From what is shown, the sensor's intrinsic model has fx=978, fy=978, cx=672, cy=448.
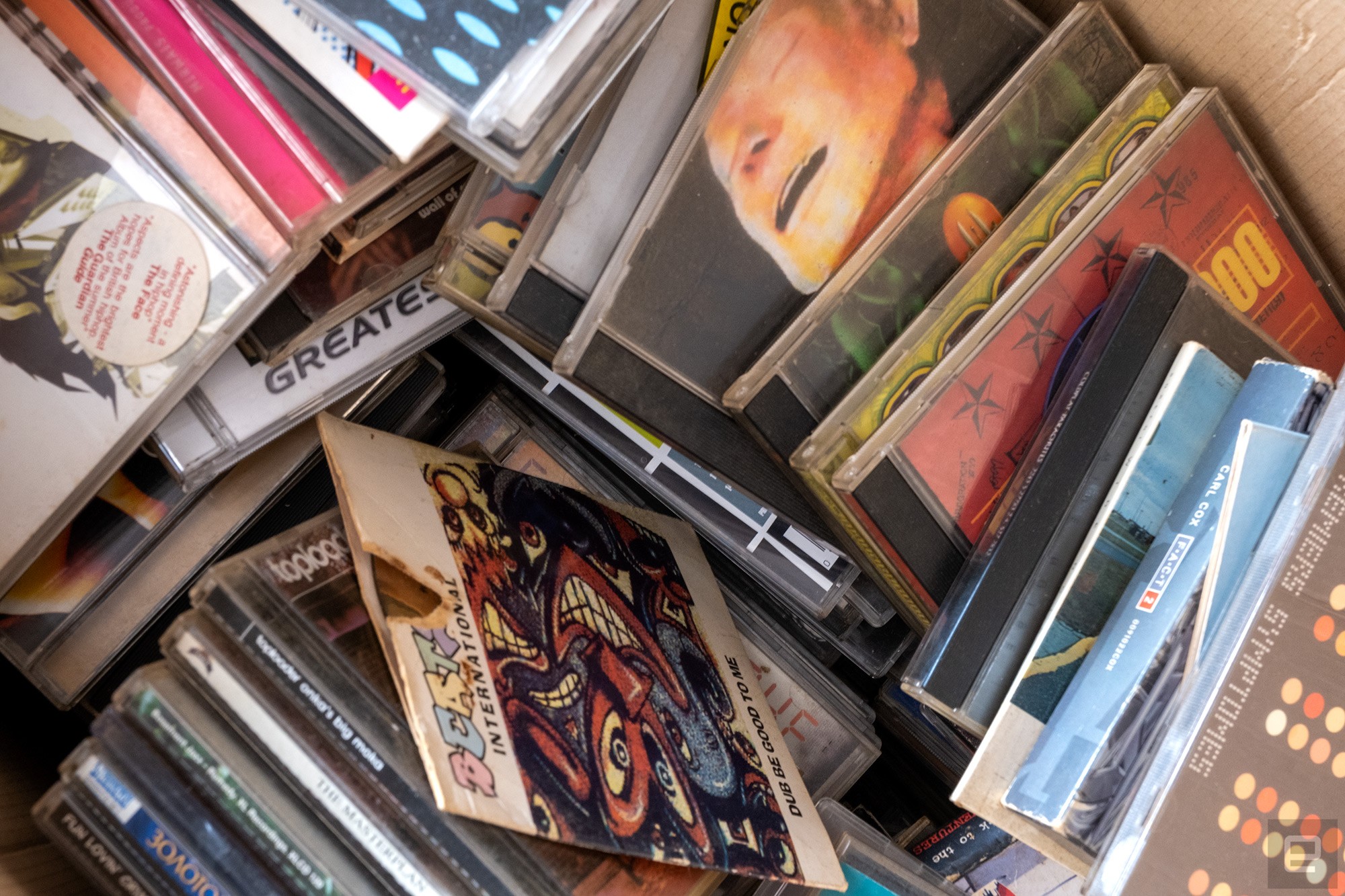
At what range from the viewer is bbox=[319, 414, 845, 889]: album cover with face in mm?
843

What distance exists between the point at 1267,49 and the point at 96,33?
52.3 inches

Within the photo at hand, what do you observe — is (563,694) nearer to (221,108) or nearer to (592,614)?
(592,614)

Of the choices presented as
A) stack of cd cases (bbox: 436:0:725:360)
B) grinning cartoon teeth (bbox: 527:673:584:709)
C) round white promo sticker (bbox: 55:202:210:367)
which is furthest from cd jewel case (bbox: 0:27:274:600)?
grinning cartoon teeth (bbox: 527:673:584:709)

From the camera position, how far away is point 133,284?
1028 millimetres

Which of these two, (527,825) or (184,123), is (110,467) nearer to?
(184,123)

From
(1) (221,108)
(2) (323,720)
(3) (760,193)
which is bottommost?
(2) (323,720)

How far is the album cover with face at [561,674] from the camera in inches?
33.2

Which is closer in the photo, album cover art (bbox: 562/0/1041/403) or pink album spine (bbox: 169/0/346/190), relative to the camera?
pink album spine (bbox: 169/0/346/190)

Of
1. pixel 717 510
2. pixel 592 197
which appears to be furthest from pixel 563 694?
pixel 592 197

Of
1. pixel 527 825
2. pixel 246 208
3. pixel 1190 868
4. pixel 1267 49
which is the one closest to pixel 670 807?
pixel 527 825

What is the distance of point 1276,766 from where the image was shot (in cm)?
92

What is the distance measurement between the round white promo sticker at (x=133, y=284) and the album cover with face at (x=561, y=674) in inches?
7.8

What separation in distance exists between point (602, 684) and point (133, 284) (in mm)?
646

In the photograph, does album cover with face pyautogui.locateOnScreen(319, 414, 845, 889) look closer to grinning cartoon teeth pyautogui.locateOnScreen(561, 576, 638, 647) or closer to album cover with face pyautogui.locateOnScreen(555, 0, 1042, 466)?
grinning cartoon teeth pyautogui.locateOnScreen(561, 576, 638, 647)
